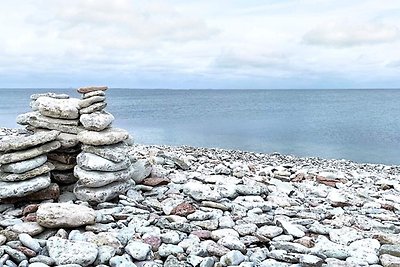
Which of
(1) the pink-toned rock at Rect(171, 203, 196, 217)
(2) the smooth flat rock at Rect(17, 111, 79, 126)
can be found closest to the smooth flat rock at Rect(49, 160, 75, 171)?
(2) the smooth flat rock at Rect(17, 111, 79, 126)

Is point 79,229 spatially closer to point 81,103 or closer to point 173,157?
point 81,103

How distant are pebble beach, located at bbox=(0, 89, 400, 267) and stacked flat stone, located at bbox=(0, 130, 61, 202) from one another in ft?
0.09

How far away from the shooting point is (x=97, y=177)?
8.02 m

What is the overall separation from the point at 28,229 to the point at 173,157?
553 cm

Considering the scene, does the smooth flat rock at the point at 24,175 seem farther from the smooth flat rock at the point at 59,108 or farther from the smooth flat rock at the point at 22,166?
the smooth flat rock at the point at 59,108

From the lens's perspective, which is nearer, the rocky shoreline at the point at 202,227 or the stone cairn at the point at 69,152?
the rocky shoreline at the point at 202,227

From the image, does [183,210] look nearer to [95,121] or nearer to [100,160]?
[100,160]

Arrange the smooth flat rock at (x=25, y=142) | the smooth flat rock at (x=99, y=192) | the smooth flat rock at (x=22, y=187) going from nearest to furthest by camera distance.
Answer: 1. the smooth flat rock at (x=22, y=187)
2. the smooth flat rock at (x=25, y=142)
3. the smooth flat rock at (x=99, y=192)

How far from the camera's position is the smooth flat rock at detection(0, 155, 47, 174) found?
304 inches

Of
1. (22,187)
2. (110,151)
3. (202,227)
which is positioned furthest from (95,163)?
(202,227)

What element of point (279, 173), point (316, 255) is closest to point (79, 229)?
point (316, 255)

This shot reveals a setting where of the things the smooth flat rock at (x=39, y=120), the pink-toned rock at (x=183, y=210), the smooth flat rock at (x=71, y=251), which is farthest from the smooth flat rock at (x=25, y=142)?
the pink-toned rock at (x=183, y=210)

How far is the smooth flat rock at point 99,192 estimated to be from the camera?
8016 millimetres

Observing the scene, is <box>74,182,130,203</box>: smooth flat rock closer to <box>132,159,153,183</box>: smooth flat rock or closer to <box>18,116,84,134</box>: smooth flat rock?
<box>132,159,153,183</box>: smooth flat rock
